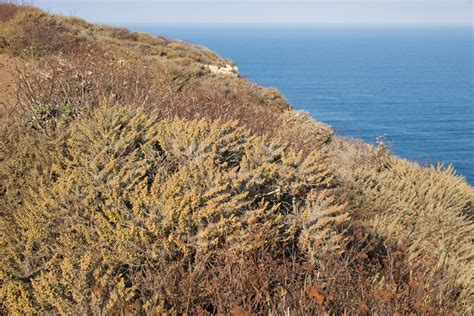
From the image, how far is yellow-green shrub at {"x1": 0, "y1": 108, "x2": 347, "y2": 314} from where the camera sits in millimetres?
3457

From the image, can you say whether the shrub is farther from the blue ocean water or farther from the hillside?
the blue ocean water

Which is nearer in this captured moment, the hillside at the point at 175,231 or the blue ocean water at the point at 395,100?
the hillside at the point at 175,231

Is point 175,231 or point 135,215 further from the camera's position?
point 135,215

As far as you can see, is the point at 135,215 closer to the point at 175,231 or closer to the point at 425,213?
the point at 175,231

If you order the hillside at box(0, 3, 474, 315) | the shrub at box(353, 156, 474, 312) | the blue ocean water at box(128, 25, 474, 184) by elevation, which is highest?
the hillside at box(0, 3, 474, 315)

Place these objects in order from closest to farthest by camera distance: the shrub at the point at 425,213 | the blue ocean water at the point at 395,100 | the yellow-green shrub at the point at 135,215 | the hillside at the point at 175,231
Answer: the hillside at the point at 175,231 → the yellow-green shrub at the point at 135,215 → the shrub at the point at 425,213 → the blue ocean water at the point at 395,100

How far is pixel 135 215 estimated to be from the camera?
390 cm

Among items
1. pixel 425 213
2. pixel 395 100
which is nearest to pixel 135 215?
pixel 425 213

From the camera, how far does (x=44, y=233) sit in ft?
12.8

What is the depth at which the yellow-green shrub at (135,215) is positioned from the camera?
346cm

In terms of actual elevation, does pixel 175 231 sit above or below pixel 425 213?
above

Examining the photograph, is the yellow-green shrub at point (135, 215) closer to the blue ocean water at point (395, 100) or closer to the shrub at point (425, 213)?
the shrub at point (425, 213)

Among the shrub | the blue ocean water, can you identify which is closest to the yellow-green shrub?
the shrub

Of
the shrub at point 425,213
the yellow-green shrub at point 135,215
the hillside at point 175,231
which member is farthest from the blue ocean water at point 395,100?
the yellow-green shrub at point 135,215
